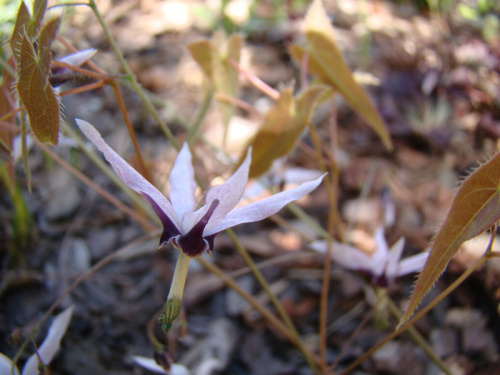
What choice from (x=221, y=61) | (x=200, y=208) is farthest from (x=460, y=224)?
(x=221, y=61)

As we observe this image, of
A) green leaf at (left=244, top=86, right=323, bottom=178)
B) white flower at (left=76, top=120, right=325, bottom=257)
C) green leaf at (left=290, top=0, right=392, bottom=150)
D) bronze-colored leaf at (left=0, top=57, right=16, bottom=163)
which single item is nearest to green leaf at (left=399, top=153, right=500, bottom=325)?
white flower at (left=76, top=120, right=325, bottom=257)

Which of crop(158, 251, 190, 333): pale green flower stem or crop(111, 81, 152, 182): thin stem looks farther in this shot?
crop(111, 81, 152, 182): thin stem

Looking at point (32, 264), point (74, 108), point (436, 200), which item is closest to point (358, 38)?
point (436, 200)

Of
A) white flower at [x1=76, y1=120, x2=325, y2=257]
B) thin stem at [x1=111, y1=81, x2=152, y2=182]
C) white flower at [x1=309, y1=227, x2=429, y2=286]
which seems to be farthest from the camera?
white flower at [x1=309, y1=227, x2=429, y2=286]

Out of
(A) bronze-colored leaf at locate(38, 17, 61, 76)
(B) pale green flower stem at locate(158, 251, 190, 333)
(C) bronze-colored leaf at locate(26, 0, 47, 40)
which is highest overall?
(C) bronze-colored leaf at locate(26, 0, 47, 40)

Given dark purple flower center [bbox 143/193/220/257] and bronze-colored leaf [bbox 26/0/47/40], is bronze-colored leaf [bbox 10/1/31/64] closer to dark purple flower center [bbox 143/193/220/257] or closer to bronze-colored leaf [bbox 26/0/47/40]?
bronze-colored leaf [bbox 26/0/47/40]

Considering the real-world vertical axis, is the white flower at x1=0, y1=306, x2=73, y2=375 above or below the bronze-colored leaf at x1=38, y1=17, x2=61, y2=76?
below

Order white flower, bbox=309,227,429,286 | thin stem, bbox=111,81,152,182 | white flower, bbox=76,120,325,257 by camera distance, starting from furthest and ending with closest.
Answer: white flower, bbox=309,227,429,286 → thin stem, bbox=111,81,152,182 → white flower, bbox=76,120,325,257

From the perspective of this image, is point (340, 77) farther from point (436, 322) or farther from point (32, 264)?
point (32, 264)

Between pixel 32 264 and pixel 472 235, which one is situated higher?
pixel 472 235
